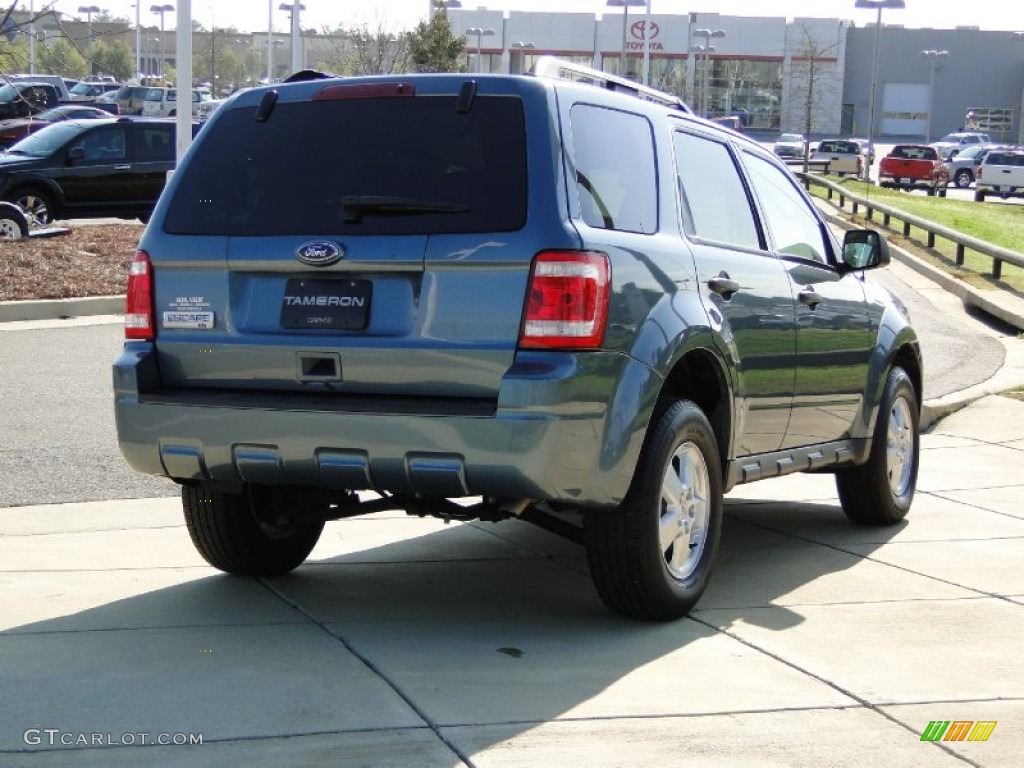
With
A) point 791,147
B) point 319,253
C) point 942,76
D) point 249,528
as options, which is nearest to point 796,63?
point 942,76

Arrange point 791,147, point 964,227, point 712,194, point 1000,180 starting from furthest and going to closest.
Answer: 1. point 791,147
2. point 1000,180
3. point 964,227
4. point 712,194

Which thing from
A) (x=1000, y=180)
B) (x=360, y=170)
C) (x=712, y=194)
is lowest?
(x=1000, y=180)

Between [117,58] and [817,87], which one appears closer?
[117,58]

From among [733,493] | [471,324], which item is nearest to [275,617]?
[471,324]

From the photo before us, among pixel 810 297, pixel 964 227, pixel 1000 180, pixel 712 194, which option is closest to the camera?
pixel 712 194

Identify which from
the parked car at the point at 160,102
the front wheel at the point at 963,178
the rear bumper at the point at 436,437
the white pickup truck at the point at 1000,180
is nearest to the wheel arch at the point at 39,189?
the rear bumper at the point at 436,437

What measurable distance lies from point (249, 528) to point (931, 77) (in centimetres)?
10943

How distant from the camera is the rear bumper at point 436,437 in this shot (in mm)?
5285

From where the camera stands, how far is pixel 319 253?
220 inches

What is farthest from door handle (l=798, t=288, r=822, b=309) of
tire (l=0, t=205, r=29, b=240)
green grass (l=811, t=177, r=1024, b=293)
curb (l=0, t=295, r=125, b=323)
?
tire (l=0, t=205, r=29, b=240)

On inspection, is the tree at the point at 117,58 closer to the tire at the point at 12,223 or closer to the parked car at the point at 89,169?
the parked car at the point at 89,169

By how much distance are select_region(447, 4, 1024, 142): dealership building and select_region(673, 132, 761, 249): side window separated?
84687mm

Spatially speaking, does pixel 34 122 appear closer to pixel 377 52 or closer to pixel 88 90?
pixel 377 52

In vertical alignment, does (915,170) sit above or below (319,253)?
below
